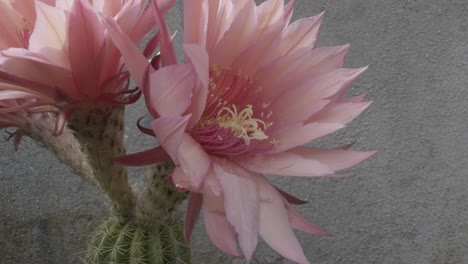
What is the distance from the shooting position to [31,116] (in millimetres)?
545

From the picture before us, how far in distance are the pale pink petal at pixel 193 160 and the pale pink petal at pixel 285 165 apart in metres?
0.04

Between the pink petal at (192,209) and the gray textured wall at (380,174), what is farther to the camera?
the gray textured wall at (380,174)

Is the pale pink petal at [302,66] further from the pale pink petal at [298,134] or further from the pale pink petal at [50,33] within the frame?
the pale pink petal at [50,33]

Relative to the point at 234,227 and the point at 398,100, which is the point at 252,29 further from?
the point at 398,100

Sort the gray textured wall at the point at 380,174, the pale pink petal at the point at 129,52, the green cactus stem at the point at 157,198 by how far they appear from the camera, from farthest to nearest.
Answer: the gray textured wall at the point at 380,174, the green cactus stem at the point at 157,198, the pale pink petal at the point at 129,52

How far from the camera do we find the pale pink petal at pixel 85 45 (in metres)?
0.40

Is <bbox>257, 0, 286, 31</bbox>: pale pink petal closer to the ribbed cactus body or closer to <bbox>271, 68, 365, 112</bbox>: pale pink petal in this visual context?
<bbox>271, 68, 365, 112</bbox>: pale pink petal

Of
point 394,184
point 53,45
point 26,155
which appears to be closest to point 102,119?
point 53,45

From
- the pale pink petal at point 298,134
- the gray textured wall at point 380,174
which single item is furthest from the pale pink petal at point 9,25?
the gray textured wall at point 380,174

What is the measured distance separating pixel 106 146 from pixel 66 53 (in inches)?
4.4

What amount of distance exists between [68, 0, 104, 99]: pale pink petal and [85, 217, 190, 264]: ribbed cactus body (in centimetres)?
18

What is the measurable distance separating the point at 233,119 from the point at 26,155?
2.41ft

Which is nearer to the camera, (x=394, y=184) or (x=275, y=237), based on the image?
(x=275, y=237)

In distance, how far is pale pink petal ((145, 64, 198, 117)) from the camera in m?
0.40
